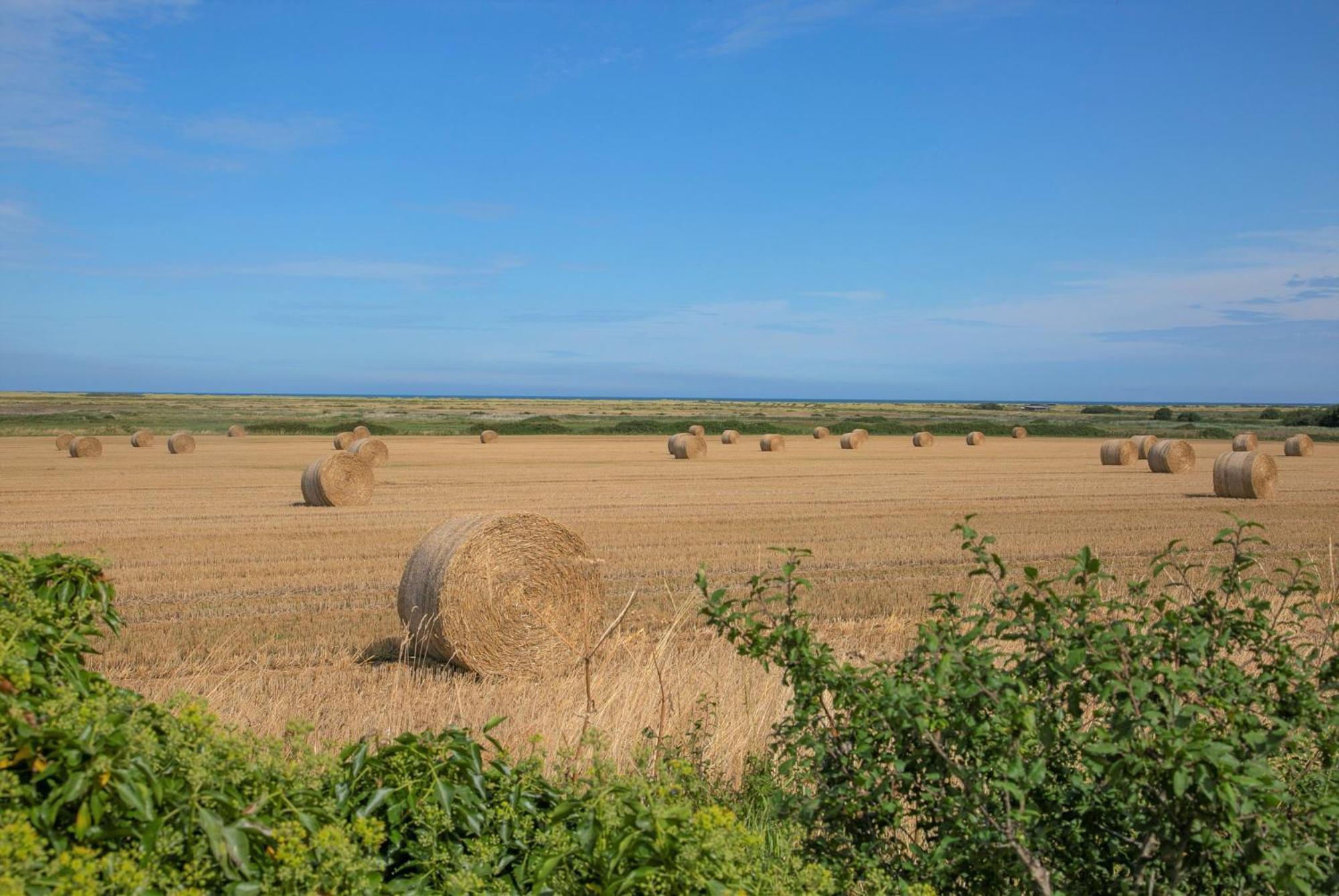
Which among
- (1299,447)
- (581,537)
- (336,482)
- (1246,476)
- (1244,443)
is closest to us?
(581,537)

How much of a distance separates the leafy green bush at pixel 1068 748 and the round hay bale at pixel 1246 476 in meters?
26.5

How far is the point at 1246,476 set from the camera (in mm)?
27672

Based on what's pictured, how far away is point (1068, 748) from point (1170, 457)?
121ft

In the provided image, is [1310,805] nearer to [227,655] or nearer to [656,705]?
[656,705]

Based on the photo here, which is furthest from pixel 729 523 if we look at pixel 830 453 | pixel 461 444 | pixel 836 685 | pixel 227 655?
pixel 461 444

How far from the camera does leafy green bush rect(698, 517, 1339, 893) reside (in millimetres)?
3250

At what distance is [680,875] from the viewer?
112 inches

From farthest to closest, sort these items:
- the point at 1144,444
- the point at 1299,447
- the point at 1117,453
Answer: the point at 1299,447, the point at 1144,444, the point at 1117,453

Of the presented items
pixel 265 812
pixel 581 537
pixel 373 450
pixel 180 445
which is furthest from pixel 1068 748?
pixel 180 445

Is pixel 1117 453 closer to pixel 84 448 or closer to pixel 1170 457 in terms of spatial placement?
pixel 1170 457

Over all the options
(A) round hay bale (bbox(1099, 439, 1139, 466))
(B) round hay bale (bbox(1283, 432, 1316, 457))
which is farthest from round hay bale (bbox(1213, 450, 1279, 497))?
(B) round hay bale (bbox(1283, 432, 1316, 457))

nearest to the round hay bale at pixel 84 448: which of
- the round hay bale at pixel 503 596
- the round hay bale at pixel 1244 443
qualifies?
the round hay bale at pixel 503 596

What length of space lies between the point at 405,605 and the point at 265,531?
404 inches

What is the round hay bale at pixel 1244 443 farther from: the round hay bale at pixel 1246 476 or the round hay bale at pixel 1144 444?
the round hay bale at pixel 1246 476
